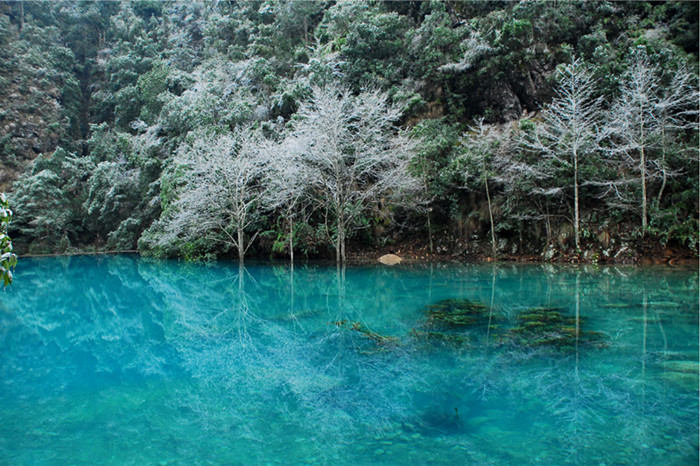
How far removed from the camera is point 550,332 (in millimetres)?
5445

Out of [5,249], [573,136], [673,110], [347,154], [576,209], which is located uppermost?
[673,110]

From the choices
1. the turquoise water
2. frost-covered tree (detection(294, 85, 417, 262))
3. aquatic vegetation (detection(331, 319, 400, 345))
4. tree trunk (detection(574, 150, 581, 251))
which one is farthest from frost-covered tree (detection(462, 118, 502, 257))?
aquatic vegetation (detection(331, 319, 400, 345))

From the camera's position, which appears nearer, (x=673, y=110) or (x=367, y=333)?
(x=367, y=333)

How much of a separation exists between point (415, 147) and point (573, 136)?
5693 millimetres

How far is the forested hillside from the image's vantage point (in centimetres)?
1355

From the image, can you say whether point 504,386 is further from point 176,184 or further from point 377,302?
point 176,184

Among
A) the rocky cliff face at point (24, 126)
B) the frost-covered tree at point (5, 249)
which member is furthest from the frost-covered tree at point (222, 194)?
the rocky cliff face at point (24, 126)

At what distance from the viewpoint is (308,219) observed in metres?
18.1

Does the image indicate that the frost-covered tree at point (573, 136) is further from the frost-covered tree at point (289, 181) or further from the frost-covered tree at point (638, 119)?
the frost-covered tree at point (289, 181)

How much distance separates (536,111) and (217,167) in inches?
575

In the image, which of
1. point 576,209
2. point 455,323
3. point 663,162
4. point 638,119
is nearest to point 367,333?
point 455,323

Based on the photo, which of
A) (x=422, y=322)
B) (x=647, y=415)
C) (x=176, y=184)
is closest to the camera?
(x=647, y=415)

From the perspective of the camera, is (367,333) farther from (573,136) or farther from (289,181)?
(573,136)

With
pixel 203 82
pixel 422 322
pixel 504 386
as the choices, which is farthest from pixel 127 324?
pixel 203 82
